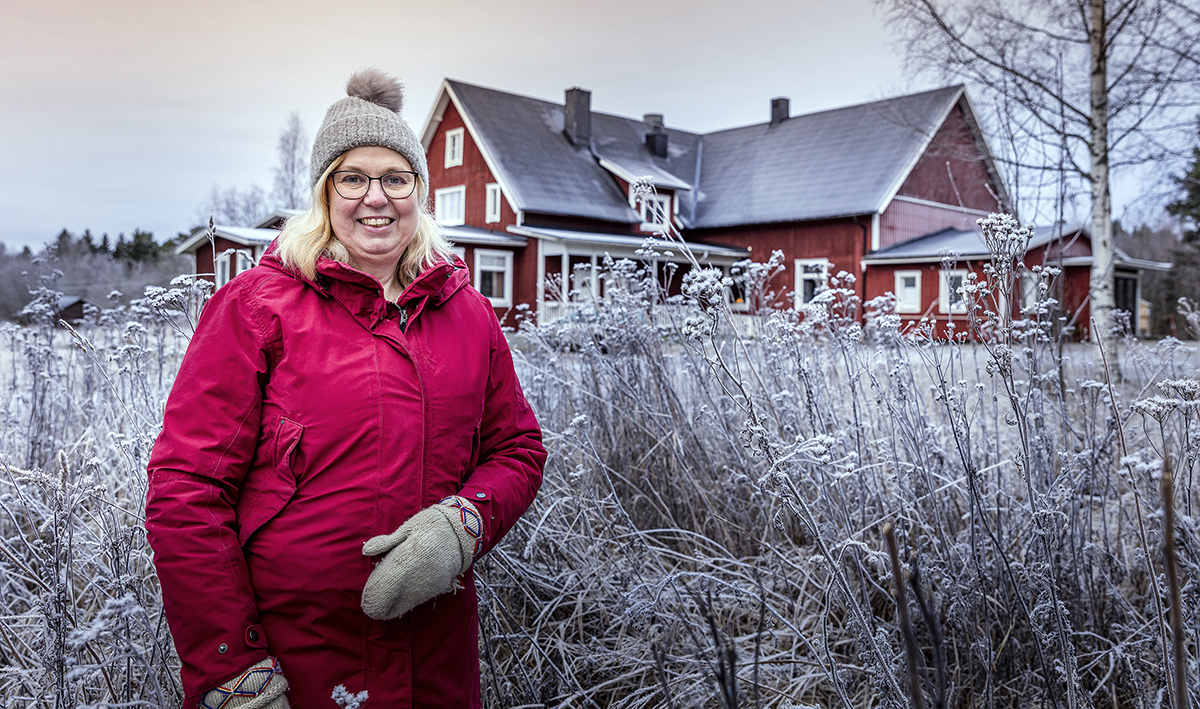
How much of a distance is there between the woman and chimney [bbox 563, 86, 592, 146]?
76.0ft

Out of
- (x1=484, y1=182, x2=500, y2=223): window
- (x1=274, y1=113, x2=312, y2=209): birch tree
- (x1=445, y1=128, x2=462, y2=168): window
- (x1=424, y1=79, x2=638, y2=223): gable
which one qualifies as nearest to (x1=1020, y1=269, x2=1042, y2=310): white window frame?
(x1=424, y1=79, x2=638, y2=223): gable

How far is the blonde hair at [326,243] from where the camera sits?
6.05 feet

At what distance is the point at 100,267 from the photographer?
4662 centimetres

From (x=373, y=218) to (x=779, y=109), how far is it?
2689 cm

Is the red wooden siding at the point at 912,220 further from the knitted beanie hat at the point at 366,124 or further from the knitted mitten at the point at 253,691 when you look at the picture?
the knitted mitten at the point at 253,691

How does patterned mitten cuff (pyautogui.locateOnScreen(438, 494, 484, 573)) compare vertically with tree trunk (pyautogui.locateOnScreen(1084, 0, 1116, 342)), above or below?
below

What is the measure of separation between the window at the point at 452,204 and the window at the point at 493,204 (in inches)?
51.1

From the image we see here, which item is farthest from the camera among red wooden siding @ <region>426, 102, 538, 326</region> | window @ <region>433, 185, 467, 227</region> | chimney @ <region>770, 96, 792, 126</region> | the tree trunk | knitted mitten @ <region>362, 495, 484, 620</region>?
chimney @ <region>770, 96, 792, 126</region>

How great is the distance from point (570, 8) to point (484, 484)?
13.5 meters

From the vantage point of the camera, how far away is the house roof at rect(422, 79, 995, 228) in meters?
21.9

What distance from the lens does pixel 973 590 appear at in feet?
8.23

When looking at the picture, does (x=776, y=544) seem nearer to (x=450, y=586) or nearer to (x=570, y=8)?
(x=450, y=586)

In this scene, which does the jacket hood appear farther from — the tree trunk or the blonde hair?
the tree trunk

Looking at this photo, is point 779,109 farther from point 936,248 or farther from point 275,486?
point 275,486
